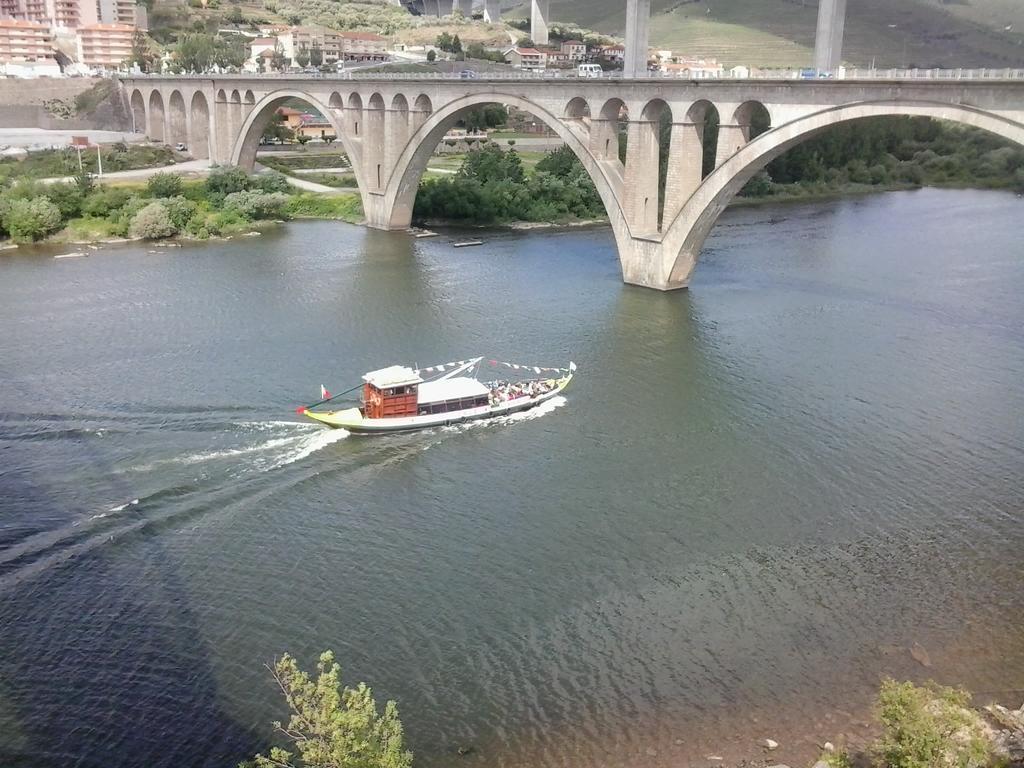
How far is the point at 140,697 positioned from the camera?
16.5 m

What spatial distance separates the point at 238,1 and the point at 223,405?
147487mm

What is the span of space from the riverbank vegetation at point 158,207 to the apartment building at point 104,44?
2352 inches

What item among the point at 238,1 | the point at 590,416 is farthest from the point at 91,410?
the point at 238,1

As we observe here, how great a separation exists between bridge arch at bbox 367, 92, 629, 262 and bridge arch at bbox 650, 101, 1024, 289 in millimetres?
2770

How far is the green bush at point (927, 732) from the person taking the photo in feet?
45.1

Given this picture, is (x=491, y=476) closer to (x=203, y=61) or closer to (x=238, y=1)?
(x=203, y=61)

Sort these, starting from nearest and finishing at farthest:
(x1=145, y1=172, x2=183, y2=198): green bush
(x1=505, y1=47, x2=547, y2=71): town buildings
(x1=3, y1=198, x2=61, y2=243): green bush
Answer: (x1=3, y1=198, x2=61, y2=243): green bush → (x1=145, y1=172, x2=183, y2=198): green bush → (x1=505, y1=47, x2=547, y2=71): town buildings

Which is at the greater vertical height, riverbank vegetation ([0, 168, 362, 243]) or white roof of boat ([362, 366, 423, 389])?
riverbank vegetation ([0, 168, 362, 243])

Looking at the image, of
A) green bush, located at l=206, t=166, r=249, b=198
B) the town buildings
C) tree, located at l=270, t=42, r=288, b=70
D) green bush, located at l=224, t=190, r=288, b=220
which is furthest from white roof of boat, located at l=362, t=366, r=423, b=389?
the town buildings

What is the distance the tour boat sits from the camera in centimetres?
2744

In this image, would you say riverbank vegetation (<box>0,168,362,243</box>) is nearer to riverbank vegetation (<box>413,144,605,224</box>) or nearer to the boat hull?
riverbank vegetation (<box>413,144,605,224</box>)

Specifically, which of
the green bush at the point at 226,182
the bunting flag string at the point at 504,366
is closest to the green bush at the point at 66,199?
the green bush at the point at 226,182

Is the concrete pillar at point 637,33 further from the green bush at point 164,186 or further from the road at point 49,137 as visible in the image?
the road at point 49,137

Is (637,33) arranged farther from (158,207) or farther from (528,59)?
(528,59)
